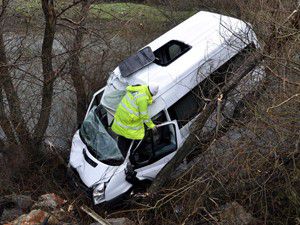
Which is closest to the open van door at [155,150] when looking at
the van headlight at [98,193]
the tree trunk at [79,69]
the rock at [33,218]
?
the van headlight at [98,193]

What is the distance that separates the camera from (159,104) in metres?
7.33

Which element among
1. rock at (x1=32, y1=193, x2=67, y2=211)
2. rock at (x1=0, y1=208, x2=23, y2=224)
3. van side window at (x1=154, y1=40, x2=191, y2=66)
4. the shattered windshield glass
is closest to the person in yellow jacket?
the shattered windshield glass

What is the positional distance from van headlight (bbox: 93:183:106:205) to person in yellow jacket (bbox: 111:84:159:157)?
901 mm

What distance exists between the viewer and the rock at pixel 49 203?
23.1ft

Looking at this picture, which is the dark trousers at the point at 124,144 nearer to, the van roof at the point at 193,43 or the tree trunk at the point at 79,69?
the van roof at the point at 193,43

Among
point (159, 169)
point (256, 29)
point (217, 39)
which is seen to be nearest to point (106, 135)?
point (159, 169)

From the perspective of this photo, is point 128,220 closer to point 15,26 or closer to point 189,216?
A: point 189,216

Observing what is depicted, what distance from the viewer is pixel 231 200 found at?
21.7 ft

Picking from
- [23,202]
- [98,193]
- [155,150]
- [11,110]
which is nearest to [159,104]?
[155,150]

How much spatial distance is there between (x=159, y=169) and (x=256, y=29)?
2.89 m

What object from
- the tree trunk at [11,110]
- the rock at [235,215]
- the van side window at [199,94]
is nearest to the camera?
the rock at [235,215]

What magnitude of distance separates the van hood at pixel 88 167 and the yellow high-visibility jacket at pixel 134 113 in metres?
0.68

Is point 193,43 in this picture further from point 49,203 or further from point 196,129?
point 49,203

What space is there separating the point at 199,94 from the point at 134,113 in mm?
1326
